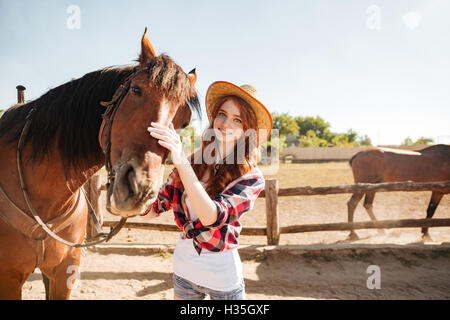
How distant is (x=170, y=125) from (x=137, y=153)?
235mm

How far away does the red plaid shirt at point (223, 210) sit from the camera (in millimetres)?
1304

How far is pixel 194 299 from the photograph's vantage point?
5.19ft

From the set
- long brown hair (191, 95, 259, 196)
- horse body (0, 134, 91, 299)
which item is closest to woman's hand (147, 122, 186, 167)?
long brown hair (191, 95, 259, 196)

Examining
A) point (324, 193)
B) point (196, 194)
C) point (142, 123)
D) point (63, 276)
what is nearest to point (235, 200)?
point (196, 194)

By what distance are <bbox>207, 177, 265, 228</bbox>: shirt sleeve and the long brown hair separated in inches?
4.0

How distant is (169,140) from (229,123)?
1.95 ft

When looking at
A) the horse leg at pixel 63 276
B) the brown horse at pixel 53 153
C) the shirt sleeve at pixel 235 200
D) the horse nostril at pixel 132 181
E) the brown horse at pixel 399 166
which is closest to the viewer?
the horse nostril at pixel 132 181

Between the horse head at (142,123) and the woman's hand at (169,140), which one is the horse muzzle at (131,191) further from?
the woman's hand at (169,140)

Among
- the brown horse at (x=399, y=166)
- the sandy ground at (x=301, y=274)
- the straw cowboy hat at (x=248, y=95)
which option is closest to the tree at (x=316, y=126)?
the brown horse at (x=399, y=166)

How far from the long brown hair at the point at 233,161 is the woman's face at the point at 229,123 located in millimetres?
29

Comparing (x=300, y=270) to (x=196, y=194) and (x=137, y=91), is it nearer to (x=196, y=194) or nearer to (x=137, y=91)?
(x=196, y=194)

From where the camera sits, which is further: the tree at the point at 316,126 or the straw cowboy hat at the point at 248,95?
the tree at the point at 316,126

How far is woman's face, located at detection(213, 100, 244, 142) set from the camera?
1.60 metres
